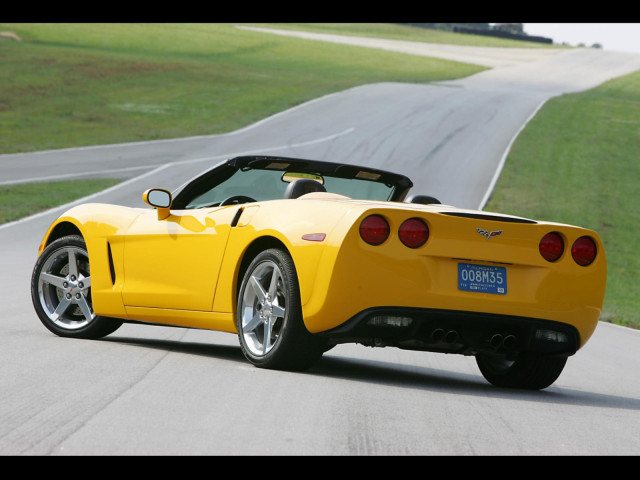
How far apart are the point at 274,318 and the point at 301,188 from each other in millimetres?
925

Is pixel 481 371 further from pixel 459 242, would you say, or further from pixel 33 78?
Result: pixel 33 78

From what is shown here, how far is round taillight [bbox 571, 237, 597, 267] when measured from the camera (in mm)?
6770

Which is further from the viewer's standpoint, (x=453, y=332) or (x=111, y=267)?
(x=111, y=267)

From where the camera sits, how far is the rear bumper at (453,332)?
20.6ft

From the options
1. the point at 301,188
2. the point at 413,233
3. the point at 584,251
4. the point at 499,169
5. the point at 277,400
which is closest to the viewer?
the point at 277,400

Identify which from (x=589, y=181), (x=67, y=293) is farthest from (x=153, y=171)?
(x=67, y=293)

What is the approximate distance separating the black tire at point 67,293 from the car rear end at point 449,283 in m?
2.48

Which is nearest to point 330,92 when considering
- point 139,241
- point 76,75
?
point 76,75

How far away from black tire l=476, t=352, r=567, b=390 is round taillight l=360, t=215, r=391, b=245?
1393 mm

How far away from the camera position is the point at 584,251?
6.79 meters

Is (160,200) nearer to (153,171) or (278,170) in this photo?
(278,170)

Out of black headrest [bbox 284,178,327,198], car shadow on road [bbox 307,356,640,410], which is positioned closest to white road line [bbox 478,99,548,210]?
car shadow on road [bbox 307,356,640,410]

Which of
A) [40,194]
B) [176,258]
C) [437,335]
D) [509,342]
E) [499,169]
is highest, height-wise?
[176,258]

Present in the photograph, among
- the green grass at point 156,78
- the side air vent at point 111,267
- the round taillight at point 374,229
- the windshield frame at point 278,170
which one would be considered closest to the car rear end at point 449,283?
the round taillight at point 374,229
